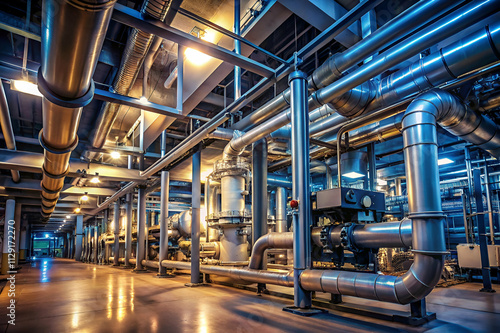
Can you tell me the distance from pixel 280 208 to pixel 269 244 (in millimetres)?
5517

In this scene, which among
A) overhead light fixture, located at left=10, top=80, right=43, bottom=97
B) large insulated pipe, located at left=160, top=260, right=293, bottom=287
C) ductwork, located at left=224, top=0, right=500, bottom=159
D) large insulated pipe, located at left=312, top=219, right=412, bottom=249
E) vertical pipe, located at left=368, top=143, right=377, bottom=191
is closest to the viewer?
ductwork, located at left=224, top=0, right=500, bottom=159

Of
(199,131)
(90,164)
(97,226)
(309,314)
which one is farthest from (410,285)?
(97,226)

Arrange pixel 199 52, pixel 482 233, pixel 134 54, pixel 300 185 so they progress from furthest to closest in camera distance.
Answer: pixel 482 233, pixel 199 52, pixel 134 54, pixel 300 185

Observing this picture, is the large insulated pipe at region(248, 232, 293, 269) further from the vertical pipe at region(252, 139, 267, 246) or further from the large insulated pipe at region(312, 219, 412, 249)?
the vertical pipe at region(252, 139, 267, 246)

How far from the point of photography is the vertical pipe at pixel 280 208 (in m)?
10.8

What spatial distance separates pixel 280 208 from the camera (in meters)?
10.9

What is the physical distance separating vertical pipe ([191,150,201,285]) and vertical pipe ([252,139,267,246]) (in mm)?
1476

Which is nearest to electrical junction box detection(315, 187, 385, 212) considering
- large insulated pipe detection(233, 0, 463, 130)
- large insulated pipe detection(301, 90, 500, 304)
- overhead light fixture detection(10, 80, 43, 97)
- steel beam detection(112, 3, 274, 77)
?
Result: large insulated pipe detection(301, 90, 500, 304)

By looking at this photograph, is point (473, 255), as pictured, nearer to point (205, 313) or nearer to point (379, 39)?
point (379, 39)

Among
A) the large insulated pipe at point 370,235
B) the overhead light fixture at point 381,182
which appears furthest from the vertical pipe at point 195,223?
the overhead light fixture at point 381,182

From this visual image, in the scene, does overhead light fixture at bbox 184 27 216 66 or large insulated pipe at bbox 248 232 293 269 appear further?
large insulated pipe at bbox 248 232 293 269

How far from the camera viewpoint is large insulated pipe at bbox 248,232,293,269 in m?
5.03

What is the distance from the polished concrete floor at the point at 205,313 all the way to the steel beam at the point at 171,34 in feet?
10.5

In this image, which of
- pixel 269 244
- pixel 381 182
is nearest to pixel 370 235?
pixel 269 244
